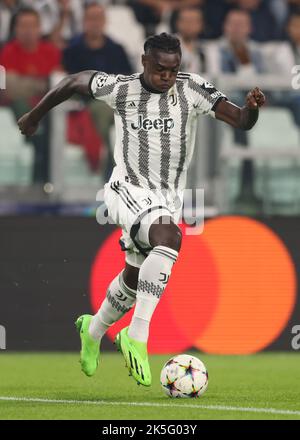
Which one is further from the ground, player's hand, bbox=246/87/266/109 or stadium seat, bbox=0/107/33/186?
player's hand, bbox=246/87/266/109

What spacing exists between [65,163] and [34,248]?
815mm

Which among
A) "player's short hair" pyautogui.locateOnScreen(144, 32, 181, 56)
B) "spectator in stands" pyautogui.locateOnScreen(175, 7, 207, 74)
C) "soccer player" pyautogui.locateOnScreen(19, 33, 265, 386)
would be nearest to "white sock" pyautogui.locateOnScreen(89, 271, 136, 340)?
"soccer player" pyautogui.locateOnScreen(19, 33, 265, 386)

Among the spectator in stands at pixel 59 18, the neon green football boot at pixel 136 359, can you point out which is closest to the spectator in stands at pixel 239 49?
the spectator in stands at pixel 59 18

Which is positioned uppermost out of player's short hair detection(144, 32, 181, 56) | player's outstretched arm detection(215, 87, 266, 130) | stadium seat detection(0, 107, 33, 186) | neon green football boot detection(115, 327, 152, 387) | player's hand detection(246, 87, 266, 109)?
player's short hair detection(144, 32, 181, 56)

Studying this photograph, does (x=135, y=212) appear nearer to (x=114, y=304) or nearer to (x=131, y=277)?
(x=131, y=277)

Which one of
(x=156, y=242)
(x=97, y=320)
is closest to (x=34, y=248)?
(x=97, y=320)

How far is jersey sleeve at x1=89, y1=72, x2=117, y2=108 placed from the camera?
26.0ft

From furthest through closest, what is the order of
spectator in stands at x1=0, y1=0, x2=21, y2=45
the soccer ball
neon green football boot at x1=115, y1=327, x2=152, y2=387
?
spectator in stands at x1=0, y1=0, x2=21, y2=45 → the soccer ball → neon green football boot at x1=115, y1=327, x2=152, y2=387

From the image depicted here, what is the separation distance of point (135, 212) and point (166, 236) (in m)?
0.33

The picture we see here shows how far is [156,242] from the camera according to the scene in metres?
7.32

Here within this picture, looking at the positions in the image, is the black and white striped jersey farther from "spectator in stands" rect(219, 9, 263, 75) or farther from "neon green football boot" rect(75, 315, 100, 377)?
"spectator in stands" rect(219, 9, 263, 75)

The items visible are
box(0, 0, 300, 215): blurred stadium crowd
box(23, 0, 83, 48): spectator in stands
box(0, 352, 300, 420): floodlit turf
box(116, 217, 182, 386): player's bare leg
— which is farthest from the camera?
box(23, 0, 83, 48): spectator in stands

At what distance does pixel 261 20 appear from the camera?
14570 mm

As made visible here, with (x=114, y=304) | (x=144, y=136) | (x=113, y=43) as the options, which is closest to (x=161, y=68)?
(x=144, y=136)
